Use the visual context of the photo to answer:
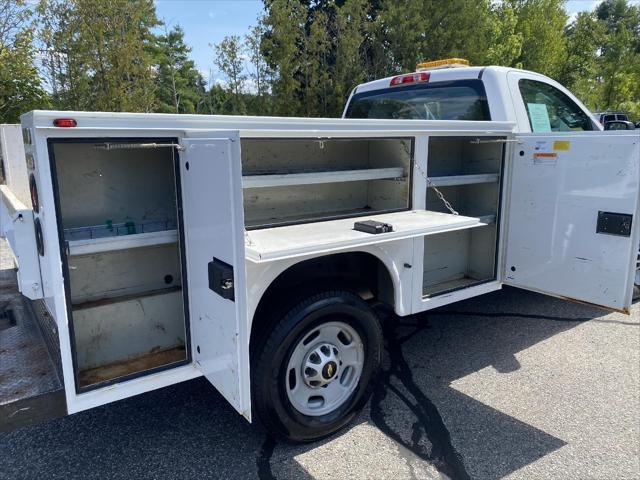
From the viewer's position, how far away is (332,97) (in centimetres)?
1291

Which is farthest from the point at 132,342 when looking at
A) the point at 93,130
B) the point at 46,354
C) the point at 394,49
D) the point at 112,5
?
the point at 394,49

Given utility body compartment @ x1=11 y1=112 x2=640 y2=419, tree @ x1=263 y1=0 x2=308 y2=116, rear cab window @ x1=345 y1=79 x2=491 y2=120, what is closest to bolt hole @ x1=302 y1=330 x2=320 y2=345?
utility body compartment @ x1=11 y1=112 x2=640 y2=419

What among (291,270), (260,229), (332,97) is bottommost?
(291,270)

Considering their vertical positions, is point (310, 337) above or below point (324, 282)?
below

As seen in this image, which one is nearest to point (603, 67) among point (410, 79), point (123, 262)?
point (410, 79)

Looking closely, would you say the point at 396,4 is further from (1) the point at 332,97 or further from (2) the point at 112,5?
(2) the point at 112,5

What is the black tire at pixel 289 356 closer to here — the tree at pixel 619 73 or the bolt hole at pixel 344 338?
the bolt hole at pixel 344 338

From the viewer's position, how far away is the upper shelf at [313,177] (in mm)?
2869

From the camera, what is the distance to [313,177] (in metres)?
3.09

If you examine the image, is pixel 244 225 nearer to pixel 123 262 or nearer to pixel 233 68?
pixel 123 262

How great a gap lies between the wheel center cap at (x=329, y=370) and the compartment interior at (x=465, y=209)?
4.18ft

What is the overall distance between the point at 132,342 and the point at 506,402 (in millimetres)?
2419

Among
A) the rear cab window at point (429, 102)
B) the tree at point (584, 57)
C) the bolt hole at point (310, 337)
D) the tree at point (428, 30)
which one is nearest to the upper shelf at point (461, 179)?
the rear cab window at point (429, 102)

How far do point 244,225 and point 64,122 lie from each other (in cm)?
96
